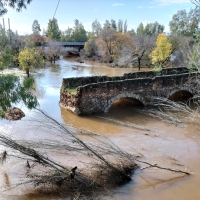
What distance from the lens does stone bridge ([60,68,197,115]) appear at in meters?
15.9

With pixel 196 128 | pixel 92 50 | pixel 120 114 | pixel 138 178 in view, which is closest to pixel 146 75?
pixel 120 114

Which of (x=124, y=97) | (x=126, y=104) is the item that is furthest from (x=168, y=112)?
(x=126, y=104)

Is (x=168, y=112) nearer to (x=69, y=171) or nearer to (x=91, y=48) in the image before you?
(x=69, y=171)

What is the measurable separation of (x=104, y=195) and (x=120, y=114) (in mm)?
8951

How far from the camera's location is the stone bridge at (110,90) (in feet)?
52.0

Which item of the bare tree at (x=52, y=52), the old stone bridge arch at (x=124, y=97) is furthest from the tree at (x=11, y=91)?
the bare tree at (x=52, y=52)

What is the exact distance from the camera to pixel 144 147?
39.2 ft

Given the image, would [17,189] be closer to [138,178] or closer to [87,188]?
[87,188]

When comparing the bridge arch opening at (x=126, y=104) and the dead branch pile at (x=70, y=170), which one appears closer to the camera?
the dead branch pile at (x=70, y=170)

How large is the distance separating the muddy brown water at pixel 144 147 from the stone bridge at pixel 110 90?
26.0 inches

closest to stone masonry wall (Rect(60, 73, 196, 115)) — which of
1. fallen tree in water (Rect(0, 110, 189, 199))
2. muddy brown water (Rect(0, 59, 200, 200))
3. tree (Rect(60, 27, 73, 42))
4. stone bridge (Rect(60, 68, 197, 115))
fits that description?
stone bridge (Rect(60, 68, 197, 115))

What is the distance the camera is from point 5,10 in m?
7.19

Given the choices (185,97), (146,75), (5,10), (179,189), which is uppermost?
(5,10)

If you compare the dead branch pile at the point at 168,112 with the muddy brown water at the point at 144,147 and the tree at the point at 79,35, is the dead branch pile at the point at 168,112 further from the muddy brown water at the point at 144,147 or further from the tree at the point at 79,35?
the tree at the point at 79,35
